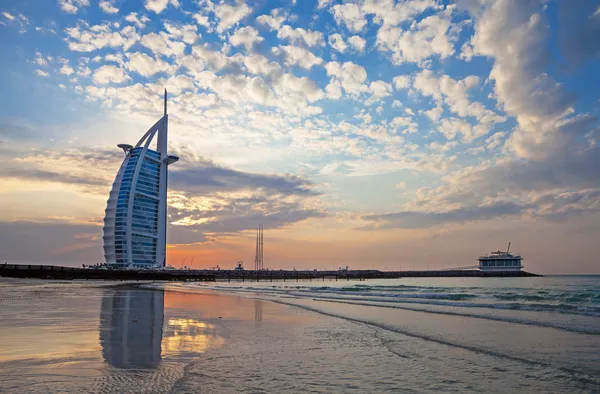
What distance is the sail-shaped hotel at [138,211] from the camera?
130 m

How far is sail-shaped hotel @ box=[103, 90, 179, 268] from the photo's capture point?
130250 millimetres

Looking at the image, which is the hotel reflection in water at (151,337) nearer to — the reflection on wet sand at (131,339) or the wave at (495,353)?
the reflection on wet sand at (131,339)

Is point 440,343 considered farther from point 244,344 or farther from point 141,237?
point 141,237

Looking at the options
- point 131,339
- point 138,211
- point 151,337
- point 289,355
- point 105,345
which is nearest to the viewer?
point 289,355

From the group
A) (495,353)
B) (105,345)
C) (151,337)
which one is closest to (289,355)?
(151,337)

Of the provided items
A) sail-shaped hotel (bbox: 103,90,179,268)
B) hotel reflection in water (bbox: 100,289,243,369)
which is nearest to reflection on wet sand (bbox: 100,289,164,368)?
hotel reflection in water (bbox: 100,289,243,369)

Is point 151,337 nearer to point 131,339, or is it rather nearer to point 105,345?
point 131,339

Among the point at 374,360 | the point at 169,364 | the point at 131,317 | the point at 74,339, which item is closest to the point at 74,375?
the point at 169,364

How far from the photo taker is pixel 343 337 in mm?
13836

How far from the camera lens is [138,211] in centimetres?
13362

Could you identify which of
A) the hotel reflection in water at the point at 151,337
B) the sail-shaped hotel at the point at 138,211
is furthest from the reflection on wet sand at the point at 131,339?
the sail-shaped hotel at the point at 138,211

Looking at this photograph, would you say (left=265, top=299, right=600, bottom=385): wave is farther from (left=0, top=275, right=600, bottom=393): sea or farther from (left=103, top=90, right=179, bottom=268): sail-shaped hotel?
(left=103, top=90, right=179, bottom=268): sail-shaped hotel

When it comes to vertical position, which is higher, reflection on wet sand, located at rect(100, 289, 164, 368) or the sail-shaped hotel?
the sail-shaped hotel

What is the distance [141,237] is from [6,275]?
184 ft
